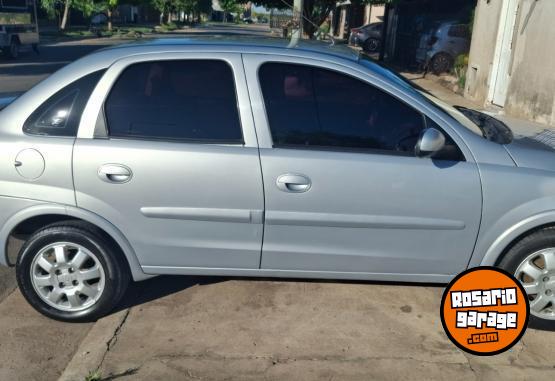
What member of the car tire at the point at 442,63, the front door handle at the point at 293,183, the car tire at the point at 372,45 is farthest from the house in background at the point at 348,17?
the front door handle at the point at 293,183

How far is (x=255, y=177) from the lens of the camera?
320 centimetres

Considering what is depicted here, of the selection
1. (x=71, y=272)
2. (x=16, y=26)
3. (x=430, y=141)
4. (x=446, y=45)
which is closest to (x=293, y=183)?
(x=430, y=141)

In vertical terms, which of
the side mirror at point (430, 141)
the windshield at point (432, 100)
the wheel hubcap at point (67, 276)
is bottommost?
the wheel hubcap at point (67, 276)

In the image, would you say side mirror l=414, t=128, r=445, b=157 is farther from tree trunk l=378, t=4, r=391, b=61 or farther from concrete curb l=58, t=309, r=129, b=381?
tree trunk l=378, t=4, r=391, b=61

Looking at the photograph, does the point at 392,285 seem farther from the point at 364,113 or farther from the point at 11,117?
the point at 11,117

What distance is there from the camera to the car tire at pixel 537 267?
328 centimetres

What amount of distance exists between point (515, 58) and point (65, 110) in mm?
10038

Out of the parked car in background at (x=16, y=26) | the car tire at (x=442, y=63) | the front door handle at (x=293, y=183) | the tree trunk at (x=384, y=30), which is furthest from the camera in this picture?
the tree trunk at (x=384, y=30)

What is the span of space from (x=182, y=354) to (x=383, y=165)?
1626 mm

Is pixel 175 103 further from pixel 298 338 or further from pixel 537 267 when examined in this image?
pixel 537 267

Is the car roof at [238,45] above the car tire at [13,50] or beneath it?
above

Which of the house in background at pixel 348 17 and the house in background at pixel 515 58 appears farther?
the house in background at pixel 348 17

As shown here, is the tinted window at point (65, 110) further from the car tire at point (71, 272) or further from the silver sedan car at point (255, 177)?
the car tire at point (71, 272)

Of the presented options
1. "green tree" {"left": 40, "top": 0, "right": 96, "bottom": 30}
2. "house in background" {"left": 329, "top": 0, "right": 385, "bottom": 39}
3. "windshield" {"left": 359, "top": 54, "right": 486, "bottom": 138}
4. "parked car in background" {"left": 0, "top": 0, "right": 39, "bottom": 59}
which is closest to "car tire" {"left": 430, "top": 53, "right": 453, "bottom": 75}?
"house in background" {"left": 329, "top": 0, "right": 385, "bottom": 39}
